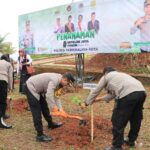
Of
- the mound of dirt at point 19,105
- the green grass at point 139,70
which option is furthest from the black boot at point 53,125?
the green grass at point 139,70

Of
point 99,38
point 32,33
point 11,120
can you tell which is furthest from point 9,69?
point 32,33

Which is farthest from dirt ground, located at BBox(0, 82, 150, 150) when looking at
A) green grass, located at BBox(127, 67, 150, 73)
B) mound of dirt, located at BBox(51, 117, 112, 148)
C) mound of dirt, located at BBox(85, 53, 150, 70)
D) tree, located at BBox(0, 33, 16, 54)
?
tree, located at BBox(0, 33, 16, 54)

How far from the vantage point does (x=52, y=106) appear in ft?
21.8

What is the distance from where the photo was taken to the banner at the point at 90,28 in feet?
39.3

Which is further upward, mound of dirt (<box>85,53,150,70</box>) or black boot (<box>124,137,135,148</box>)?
mound of dirt (<box>85,53,150,70</box>)

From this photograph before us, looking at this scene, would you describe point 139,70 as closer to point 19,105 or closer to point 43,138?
point 19,105

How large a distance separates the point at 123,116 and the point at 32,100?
5.91ft

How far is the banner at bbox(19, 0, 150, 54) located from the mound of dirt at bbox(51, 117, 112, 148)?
4.46 meters

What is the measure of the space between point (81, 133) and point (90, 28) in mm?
6517

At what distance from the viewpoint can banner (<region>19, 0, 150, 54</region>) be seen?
12.0 meters

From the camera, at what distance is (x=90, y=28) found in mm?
13469

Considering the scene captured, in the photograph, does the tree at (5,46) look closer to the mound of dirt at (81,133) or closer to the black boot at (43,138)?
the mound of dirt at (81,133)

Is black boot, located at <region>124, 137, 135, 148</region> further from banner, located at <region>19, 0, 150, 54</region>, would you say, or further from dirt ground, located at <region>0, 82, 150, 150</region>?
banner, located at <region>19, 0, 150, 54</region>

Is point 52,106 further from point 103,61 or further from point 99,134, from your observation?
point 103,61
